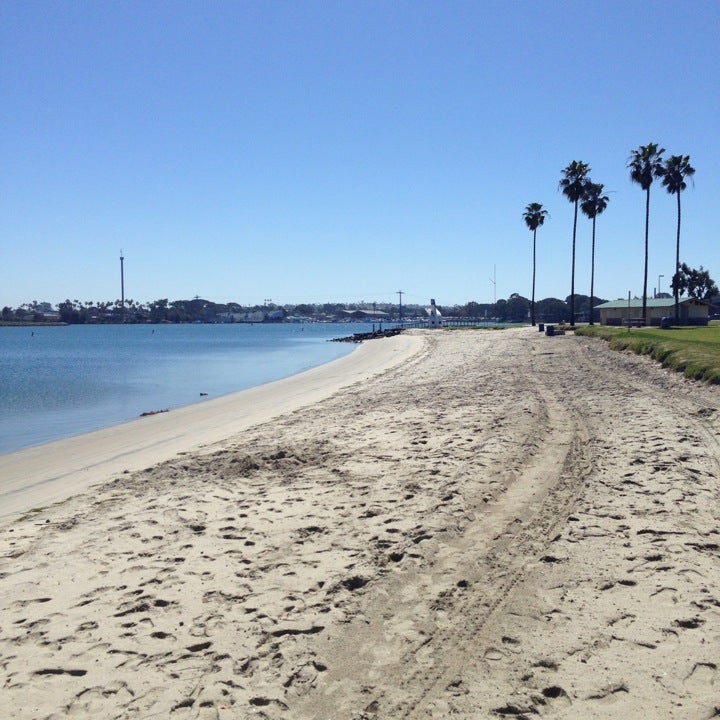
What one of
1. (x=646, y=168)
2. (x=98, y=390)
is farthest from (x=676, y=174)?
(x=98, y=390)

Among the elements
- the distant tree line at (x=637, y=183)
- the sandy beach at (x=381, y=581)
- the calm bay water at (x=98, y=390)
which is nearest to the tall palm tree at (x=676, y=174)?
the distant tree line at (x=637, y=183)

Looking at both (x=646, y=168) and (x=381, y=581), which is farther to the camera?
(x=646, y=168)

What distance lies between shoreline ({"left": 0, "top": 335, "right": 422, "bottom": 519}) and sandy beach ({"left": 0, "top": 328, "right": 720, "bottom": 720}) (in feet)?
0.82

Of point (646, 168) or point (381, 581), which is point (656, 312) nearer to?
point (646, 168)

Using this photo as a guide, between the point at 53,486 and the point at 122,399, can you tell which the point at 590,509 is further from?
the point at 122,399

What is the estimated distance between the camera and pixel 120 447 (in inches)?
607

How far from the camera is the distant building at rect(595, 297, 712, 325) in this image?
232ft

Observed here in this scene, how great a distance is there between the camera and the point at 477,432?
1180 cm

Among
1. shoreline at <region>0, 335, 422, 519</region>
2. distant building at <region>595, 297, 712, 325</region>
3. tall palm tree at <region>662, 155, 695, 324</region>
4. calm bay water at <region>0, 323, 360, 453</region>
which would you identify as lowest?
calm bay water at <region>0, 323, 360, 453</region>

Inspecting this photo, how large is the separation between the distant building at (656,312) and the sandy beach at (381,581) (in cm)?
6259

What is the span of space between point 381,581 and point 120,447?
11375 mm

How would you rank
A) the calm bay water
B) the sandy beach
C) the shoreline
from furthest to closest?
the calm bay water, the shoreline, the sandy beach

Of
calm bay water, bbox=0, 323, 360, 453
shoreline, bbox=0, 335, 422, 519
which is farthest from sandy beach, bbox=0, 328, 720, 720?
calm bay water, bbox=0, 323, 360, 453

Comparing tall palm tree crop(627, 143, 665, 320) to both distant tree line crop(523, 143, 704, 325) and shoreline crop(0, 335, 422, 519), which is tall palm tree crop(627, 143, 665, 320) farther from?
shoreline crop(0, 335, 422, 519)
